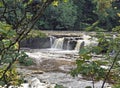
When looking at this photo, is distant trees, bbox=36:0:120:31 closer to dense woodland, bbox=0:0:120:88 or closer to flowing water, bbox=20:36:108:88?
flowing water, bbox=20:36:108:88

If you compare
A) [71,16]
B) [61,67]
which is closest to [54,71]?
[61,67]

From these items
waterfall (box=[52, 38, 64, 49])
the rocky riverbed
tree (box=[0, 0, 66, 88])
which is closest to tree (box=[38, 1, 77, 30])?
waterfall (box=[52, 38, 64, 49])

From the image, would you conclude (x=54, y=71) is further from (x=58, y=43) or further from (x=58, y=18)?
(x=58, y=18)

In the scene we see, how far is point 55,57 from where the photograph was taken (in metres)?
16.0

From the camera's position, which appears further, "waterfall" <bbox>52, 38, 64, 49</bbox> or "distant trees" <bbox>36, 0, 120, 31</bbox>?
Answer: "distant trees" <bbox>36, 0, 120, 31</bbox>

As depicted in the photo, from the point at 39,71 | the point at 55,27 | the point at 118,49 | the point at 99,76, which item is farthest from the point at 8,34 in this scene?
the point at 55,27

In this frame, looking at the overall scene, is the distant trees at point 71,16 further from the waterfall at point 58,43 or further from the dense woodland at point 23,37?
the dense woodland at point 23,37

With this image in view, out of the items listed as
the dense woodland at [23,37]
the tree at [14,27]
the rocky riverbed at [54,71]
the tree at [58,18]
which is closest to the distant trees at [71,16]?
the tree at [58,18]

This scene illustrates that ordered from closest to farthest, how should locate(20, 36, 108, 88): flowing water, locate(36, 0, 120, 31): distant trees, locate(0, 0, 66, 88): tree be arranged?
1. locate(0, 0, 66, 88): tree
2. locate(20, 36, 108, 88): flowing water
3. locate(36, 0, 120, 31): distant trees

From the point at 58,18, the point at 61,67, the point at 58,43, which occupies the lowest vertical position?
the point at 58,43

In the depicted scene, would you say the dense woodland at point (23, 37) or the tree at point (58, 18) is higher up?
the dense woodland at point (23, 37)

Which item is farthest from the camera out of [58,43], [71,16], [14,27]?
[71,16]

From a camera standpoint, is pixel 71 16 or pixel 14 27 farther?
pixel 71 16

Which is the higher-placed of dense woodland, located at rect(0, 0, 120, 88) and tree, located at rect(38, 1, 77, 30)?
dense woodland, located at rect(0, 0, 120, 88)
